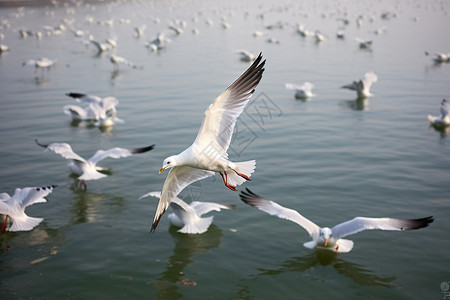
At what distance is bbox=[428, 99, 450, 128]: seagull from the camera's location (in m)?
15.2

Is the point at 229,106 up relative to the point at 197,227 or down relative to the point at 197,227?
up

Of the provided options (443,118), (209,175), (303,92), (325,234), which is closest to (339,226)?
(325,234)

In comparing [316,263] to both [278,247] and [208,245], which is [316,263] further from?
[208,245]

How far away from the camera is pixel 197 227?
9422mm

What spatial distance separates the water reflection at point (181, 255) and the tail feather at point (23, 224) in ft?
8.57

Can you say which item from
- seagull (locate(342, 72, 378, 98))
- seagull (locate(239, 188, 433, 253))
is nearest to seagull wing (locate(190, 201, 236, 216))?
seagull (locate(239, 188, 433, 253))

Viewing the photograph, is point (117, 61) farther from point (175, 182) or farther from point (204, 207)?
point (175, 182)

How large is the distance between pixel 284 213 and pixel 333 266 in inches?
46.9

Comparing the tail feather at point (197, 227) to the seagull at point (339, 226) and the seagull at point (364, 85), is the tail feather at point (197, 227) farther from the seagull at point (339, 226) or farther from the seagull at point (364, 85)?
the seagull at point (364, 85)

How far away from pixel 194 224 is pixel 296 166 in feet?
13.0

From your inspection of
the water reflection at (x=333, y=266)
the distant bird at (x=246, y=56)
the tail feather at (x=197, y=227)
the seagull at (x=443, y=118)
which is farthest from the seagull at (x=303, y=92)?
the water reflection at (x=333, y=266)

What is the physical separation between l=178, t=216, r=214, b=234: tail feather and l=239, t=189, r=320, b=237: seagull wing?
926 mm

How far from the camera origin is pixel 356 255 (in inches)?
339

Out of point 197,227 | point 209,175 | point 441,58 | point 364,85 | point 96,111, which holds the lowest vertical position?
point 197,227
